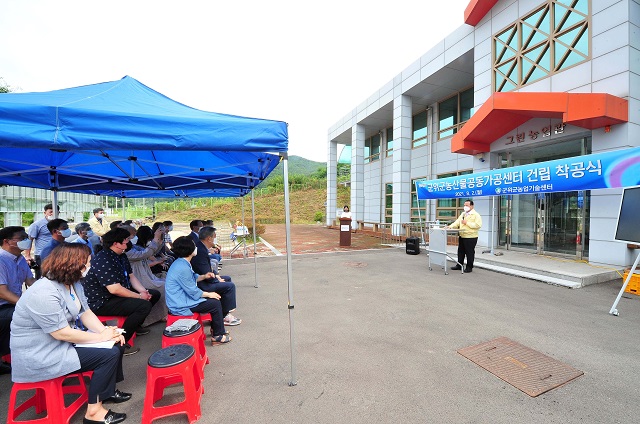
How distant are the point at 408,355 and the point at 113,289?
11.1 ft

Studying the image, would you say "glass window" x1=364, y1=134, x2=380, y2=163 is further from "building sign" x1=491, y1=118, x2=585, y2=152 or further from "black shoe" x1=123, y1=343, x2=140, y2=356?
"black shoe" x1=123, y1=343, x2=140, y2=356

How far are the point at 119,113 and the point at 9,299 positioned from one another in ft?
7.61

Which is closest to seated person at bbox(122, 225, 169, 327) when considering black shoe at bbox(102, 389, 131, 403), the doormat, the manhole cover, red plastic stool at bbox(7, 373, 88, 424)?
black shoe at bbox(102, 389, 131, 403)

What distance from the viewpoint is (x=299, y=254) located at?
32.1 ft

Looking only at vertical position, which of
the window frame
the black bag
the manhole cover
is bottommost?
the manhole cover

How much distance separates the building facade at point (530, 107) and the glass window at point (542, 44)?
1.1 inches

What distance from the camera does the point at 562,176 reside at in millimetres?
6477

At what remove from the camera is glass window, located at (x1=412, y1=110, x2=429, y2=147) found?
14719 millimetres

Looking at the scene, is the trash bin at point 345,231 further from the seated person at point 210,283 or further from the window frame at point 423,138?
the seated person at point 210,283

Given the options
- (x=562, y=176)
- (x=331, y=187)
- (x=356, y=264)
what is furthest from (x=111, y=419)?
(x=331, y=187)

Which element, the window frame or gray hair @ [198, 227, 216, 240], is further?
A: the window frame

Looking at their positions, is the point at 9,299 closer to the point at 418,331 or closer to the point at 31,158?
the point at 31,158

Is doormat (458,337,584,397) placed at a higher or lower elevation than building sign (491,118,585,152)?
lower

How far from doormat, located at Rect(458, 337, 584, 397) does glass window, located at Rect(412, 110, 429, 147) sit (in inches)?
501
